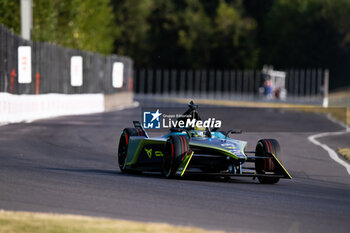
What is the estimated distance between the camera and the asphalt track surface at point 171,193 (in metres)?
9.27

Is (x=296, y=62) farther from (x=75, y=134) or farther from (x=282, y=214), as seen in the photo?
(x=282, y=214)

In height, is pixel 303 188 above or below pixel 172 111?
below

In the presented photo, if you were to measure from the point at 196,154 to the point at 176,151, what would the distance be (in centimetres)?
34

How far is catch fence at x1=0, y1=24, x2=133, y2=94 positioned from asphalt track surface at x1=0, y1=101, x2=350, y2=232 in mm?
8651

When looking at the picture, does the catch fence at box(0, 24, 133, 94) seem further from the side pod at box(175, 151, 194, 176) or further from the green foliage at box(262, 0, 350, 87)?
the green foliage at box(262, 0, 350, 87)

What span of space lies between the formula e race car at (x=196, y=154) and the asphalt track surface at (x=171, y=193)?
0.21 metres

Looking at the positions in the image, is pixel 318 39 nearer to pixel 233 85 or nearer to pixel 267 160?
pixel 233 85

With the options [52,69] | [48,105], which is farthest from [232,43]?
[48,105]

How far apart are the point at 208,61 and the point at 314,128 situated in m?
55.6

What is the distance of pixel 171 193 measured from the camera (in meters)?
11.2

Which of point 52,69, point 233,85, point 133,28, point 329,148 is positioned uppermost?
point 133,28

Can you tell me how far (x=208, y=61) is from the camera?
86188 millimetres

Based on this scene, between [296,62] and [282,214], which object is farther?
[296,62]

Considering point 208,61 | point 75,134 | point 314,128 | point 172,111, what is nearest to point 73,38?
point 208,61
